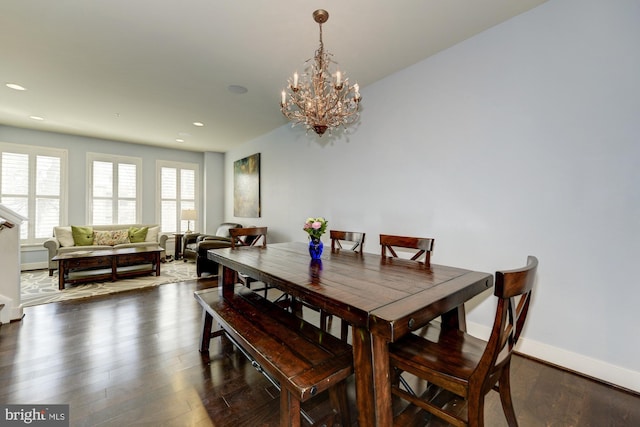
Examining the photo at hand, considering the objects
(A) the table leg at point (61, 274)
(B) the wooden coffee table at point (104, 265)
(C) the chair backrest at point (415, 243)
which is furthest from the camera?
(B) the wooden coffee table at point (104, 265)

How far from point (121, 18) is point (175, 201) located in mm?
5360

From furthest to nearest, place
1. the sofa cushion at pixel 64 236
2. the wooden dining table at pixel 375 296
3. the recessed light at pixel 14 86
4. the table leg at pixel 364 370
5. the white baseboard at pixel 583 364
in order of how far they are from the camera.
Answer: the sofa cushion at pixel 64 236, the recessed light at pixel 14 86, the white baseboard at pixel 583 364, the table leg at pixel 364 370, the wooden dining table at pixel 375 296

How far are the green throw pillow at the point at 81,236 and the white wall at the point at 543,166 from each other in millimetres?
5742

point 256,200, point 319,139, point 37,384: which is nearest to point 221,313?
point 37,384

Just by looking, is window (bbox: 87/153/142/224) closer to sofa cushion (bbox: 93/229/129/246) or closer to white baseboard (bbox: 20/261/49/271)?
sofa cushion (bbox: 93/229/129/246)

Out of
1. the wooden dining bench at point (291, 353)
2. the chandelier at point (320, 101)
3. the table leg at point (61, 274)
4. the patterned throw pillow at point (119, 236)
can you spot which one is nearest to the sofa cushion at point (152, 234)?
the patterned throw pillow at point (119, 236)

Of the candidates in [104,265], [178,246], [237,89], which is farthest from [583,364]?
[178,246]

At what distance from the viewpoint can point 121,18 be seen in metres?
2.13

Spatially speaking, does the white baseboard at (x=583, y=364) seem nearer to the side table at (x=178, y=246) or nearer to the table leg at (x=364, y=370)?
the table leg at (x=364, y=370)

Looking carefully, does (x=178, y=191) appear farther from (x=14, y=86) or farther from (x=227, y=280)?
(x=227, y=280)

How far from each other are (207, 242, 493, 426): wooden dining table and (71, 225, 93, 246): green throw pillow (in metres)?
4.93

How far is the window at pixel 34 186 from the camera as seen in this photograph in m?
4.98

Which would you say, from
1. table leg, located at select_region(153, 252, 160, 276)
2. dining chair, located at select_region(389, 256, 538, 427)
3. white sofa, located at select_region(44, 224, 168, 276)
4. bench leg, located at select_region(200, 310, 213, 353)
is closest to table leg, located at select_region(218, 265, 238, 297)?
bench leg, located at select_region(200, 310, 213, 353)

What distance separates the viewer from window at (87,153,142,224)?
580 cm
